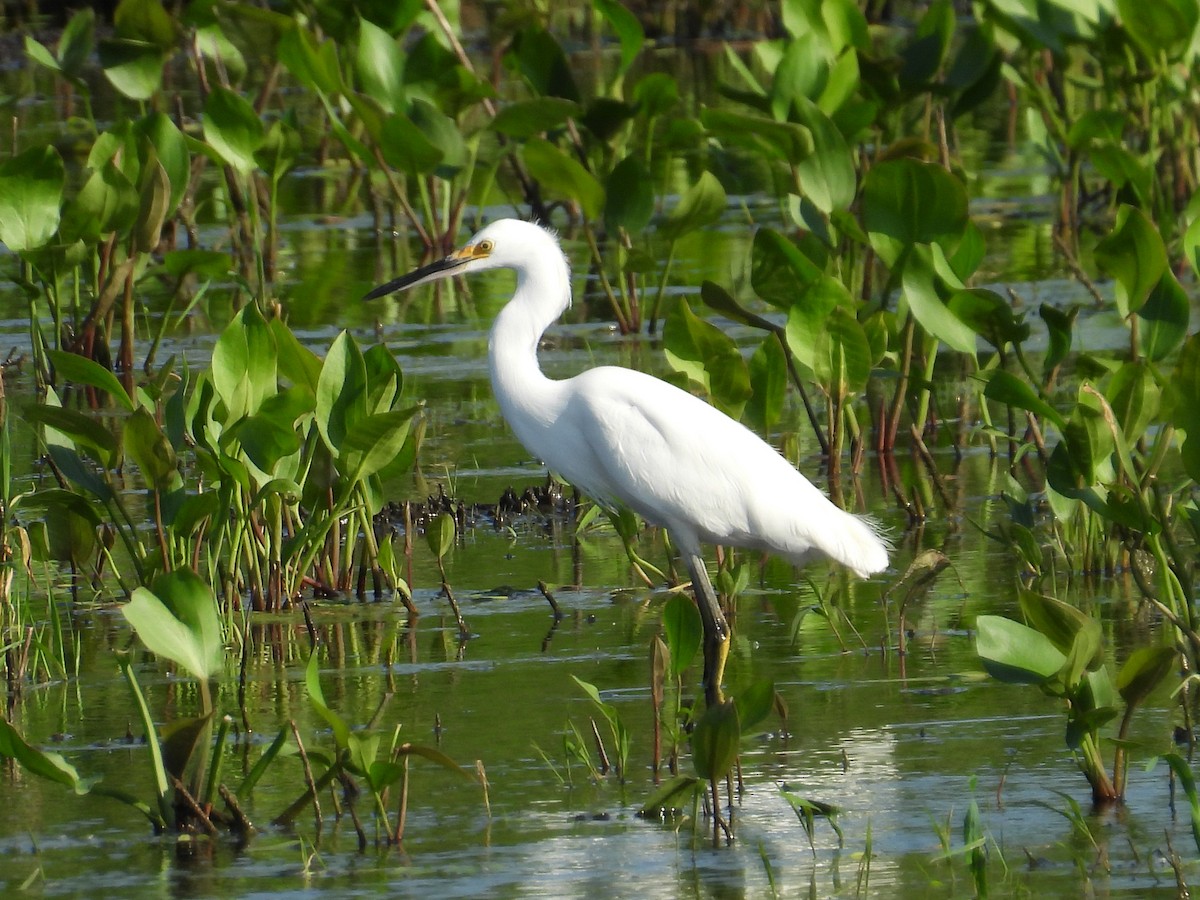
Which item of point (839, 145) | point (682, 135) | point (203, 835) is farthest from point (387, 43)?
point (203, 835)

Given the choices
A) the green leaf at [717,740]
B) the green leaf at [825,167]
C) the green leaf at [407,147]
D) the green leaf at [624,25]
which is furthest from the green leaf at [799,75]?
the green leaf at [717,740]

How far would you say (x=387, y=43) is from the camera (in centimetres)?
995

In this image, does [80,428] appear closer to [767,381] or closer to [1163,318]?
[767,381]

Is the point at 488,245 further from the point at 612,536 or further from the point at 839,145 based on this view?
the point at 839,145

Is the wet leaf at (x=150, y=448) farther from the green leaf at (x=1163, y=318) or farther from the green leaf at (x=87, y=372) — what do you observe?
the green leaf at (x=1163, y=318)

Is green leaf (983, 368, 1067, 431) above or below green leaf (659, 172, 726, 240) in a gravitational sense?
below

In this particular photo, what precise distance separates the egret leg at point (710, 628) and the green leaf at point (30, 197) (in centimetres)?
288

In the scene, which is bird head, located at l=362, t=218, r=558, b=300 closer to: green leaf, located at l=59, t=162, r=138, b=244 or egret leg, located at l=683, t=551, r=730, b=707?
egret leg, located at l=683, t=551, r=730, b=707

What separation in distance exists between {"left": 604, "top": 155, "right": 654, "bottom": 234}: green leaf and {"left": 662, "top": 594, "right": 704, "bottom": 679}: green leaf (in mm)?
4570

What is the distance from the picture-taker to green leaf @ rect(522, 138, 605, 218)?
8570mm

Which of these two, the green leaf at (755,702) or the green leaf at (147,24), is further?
the green leaf at (147,24)

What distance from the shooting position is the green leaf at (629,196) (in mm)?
8867

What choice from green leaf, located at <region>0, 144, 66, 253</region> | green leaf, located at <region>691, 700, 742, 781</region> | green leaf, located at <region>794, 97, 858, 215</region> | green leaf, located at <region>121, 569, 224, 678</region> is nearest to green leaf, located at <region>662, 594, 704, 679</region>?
green leaf, located at <region>691, 700, 742, 781</region>

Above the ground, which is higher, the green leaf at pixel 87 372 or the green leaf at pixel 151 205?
the green leaf at pixel 151 205
